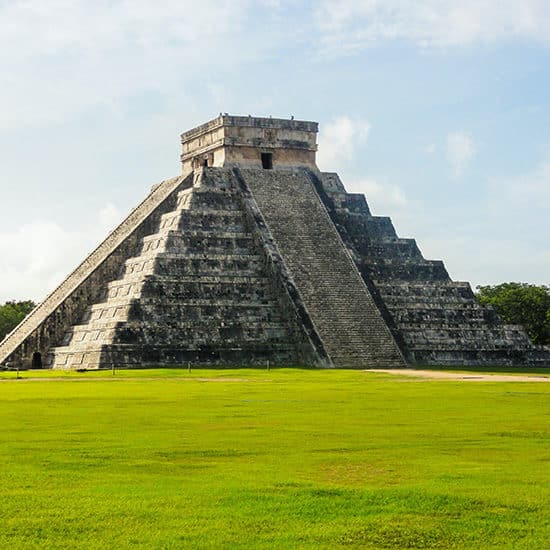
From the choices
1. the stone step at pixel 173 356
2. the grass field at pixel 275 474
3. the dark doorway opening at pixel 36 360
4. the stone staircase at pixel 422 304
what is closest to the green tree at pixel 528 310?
the stone staircase at pixel 422 304

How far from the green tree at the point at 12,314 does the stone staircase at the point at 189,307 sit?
2276 centimetres

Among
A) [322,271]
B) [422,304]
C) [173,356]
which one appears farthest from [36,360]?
[422,304]

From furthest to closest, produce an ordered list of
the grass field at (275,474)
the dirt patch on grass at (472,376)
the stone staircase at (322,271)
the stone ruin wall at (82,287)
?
1. the stone ruin wall at (82,287)
2. the stone staircase at (322,271)
3. the dirt patch on grass at (472,376)
4. the grass field at (275,474)

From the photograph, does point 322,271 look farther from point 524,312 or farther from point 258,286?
point 524,312

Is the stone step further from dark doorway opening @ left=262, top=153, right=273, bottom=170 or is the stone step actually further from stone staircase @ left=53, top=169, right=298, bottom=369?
dark doorway opening @ left=262, top=153, right=273, bottom=170

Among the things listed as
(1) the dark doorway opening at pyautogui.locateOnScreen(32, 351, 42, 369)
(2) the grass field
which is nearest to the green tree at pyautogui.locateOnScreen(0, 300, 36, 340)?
(1) the dark doorway opening at pyautogui.locateOnScreen(32, 351, 42, 369)

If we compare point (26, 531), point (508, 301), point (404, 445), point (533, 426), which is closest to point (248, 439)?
point (404, 445)

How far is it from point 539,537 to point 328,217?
37969 mm

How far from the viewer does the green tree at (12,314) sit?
6341 cm

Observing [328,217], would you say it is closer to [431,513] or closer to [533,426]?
[533,426]

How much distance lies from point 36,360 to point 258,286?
8.54 metres

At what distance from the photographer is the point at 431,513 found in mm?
8297

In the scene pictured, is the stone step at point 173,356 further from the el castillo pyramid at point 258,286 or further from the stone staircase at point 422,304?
the stone staircase at point 422,304

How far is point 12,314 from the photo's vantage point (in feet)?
215
